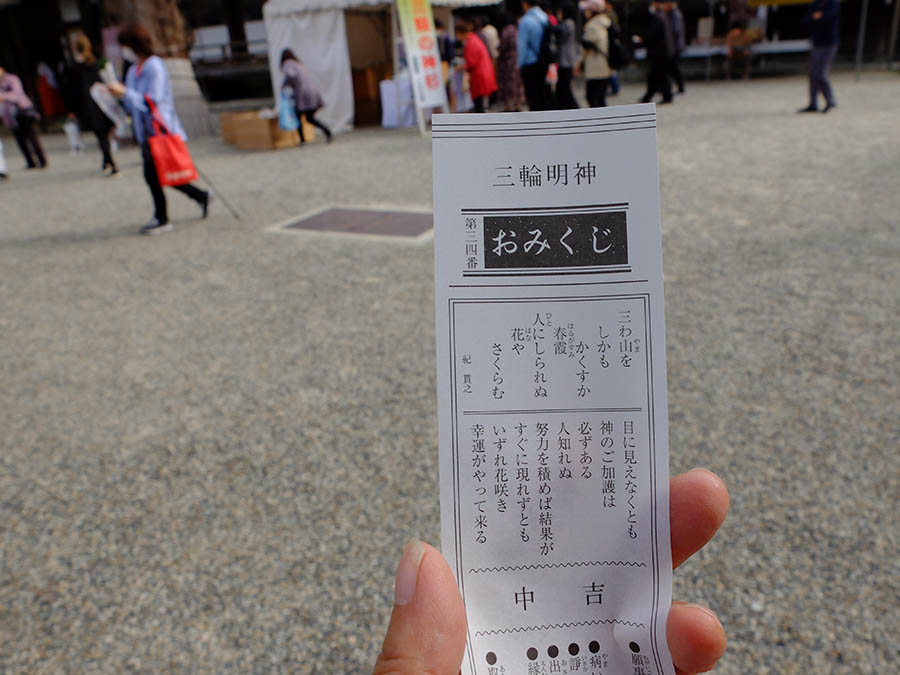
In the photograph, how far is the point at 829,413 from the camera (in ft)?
7.41

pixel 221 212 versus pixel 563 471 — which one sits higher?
pixel 563 471

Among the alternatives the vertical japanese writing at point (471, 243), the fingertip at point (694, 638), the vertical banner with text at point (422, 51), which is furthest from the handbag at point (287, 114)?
the fingertip at point (694, 638)

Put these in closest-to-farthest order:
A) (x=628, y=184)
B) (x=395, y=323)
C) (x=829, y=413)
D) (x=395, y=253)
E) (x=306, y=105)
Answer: (x=628, y=184) < (x=829, y=413) < (x=395, y=323) < (x=395, y=253) < (x=306, y=105)

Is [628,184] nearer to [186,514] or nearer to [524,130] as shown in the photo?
[524,130]

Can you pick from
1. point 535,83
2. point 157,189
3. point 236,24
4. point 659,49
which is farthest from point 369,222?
point 236,24

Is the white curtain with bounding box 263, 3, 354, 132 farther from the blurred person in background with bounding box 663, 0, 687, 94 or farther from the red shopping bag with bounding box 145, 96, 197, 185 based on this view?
the red shopping bag with bounding box 145, 96, 197, 185

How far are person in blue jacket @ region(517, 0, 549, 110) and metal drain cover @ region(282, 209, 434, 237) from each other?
3227 millimetres

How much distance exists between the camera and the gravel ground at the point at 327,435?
1.60 meters

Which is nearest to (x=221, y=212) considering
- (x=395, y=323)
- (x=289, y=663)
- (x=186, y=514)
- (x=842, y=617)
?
(x=395, y=323)

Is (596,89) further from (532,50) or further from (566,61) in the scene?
(532,50)

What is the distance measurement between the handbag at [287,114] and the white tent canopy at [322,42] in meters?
1.01

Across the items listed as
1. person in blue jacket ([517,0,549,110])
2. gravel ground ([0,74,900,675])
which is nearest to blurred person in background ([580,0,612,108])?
person in blue jacket ([517,0,549,110])

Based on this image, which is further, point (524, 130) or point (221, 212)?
point (221, 212)

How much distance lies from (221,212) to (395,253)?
7.38 ft
